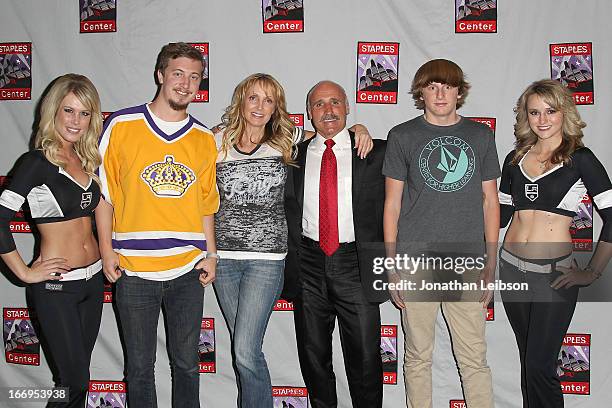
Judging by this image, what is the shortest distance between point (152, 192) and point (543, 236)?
6.29 ft

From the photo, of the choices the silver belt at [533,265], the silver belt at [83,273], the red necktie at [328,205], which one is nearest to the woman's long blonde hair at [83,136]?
→ the silver belt at [83,273]

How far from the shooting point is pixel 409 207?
279 cm

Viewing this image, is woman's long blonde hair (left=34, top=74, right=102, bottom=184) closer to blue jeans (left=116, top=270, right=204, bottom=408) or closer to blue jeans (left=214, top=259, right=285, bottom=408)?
blue jeans (left=116, top=270, right=204, bottom=408)

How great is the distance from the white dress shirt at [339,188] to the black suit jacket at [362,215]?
0.04m

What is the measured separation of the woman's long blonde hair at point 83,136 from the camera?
2460 mm

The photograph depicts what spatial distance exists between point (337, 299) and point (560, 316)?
1101mm

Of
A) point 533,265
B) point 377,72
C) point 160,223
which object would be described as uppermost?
point 377,72

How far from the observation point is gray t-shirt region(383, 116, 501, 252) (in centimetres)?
273

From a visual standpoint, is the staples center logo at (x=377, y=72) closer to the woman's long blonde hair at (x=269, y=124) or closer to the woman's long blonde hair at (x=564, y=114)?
the woman's long blonde hair at (x=269, y=124)

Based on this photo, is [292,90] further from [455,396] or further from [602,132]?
[455,396]

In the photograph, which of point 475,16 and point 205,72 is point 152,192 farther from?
point 475,16

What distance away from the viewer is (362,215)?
2824 mm

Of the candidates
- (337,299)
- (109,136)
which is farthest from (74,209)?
(337,299)

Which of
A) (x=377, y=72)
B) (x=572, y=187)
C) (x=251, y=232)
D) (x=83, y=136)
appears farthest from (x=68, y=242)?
(x=572, y=187)
